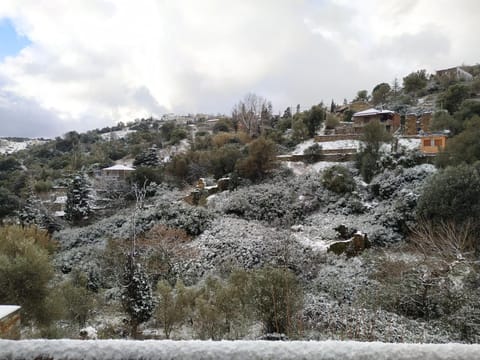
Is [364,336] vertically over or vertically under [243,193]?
under

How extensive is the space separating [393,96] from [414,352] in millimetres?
32549

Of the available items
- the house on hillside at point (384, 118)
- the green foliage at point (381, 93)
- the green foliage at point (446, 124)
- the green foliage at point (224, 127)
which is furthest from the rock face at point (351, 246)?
the green foliage at point (381, 93)

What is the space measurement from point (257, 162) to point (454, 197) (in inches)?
352

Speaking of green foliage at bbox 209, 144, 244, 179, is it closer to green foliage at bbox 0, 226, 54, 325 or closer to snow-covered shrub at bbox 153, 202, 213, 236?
snow-covered shrub at bbox 153, 202, 213, 236

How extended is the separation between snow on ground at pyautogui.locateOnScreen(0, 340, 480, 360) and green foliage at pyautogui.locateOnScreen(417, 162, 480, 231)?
26.1 feet

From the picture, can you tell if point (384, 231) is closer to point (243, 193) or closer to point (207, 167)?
point (243, 193)

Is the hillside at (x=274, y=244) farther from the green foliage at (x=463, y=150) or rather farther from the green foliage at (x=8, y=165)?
the green foliage at (x=8, y=165)

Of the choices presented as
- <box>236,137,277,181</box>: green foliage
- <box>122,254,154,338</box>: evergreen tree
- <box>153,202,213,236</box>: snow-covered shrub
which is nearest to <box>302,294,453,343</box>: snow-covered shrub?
<box>122,254,154,338</box>: evergreen tree

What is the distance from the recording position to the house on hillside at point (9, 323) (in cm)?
253

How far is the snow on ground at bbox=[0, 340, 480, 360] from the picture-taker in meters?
1.44

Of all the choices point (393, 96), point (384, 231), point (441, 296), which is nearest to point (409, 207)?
point (384, 231)

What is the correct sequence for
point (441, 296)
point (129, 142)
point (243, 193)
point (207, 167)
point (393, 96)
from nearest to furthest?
point (441, 296) → point (243, 193) → point (207, 167) → point (393, 96) → point (129, 142)

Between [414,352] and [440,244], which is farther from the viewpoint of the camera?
[440,244]

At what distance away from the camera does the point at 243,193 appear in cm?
1388
